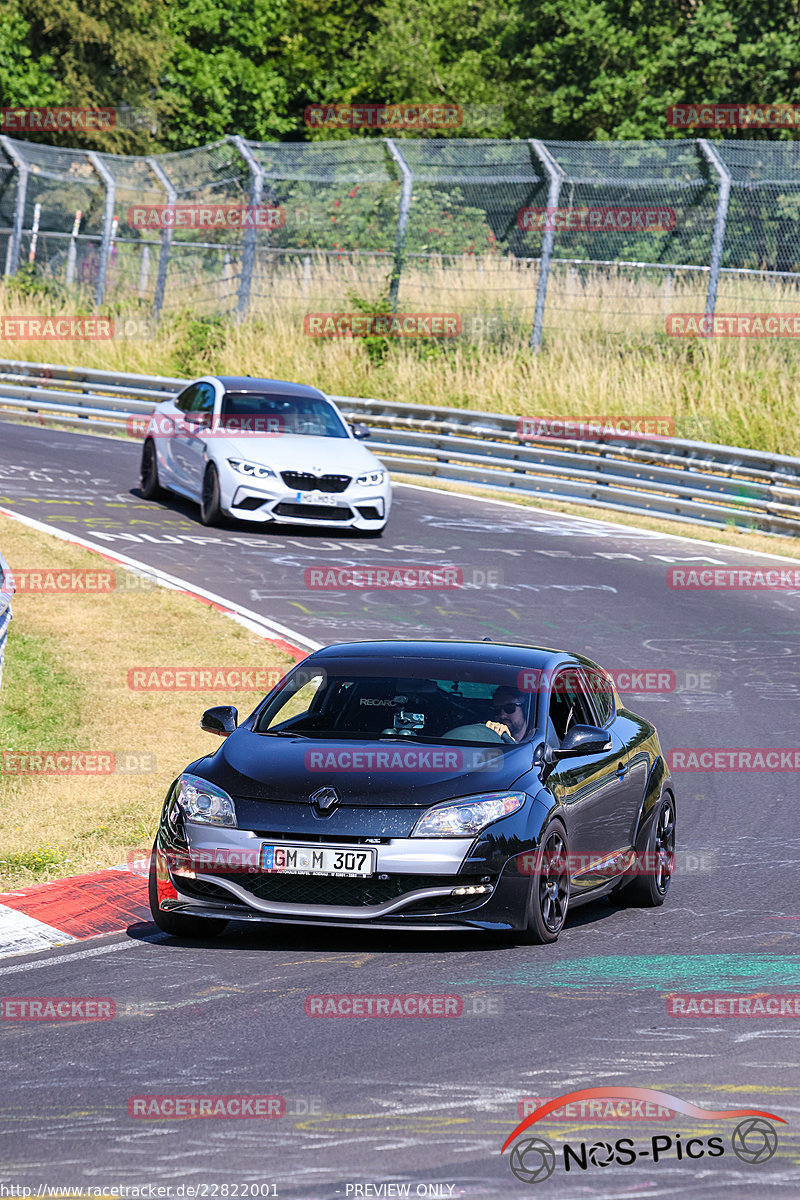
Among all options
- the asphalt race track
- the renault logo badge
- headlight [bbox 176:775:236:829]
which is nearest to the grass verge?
the asphalt race track

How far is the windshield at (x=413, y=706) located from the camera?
834cm

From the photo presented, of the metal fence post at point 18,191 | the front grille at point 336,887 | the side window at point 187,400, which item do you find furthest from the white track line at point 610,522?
the metal fence post at point 18,191

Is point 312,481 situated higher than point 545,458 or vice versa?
point 312,481

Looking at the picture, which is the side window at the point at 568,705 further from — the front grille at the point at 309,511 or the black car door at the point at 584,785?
the front grille at the point at 309,511

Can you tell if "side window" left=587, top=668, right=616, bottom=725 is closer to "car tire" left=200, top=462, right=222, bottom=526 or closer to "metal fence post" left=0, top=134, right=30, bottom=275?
"car tire" left=200, top=462, right=222, bottom=526

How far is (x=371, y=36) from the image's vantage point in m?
62.8

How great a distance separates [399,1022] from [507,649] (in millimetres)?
2875

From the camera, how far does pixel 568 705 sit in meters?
8.84

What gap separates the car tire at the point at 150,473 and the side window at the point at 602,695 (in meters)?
12.7

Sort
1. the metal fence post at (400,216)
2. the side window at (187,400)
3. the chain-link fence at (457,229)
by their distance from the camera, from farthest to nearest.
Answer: the metal fence post at (400,216) → the chain-link fence at (457,229) → the side window at (187,400)

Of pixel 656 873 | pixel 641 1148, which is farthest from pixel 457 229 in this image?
pixel 641 1148

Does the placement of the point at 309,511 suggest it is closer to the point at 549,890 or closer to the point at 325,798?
the point at 549,890

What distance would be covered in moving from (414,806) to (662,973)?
1261 millimetres

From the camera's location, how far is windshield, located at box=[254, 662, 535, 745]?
834 centimetres
